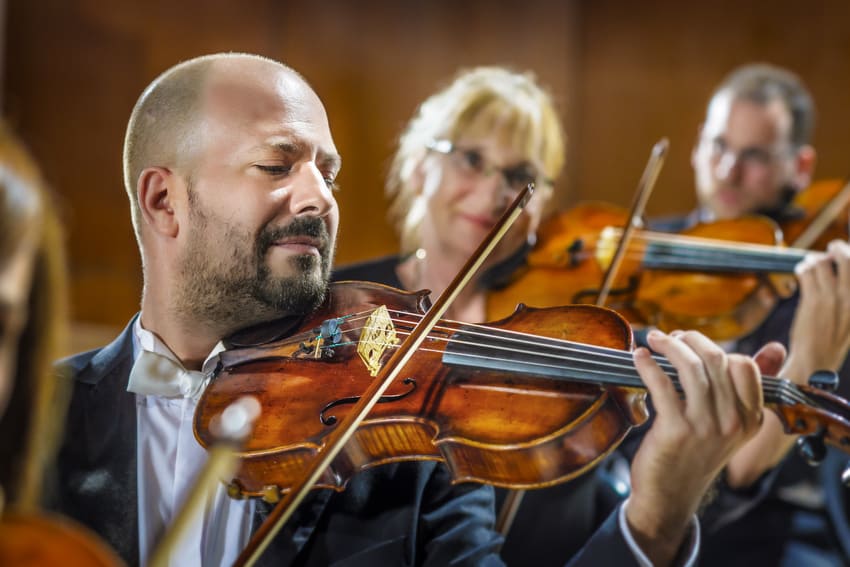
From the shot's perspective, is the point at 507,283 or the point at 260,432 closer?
the point at 260,432

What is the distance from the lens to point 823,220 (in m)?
1.55

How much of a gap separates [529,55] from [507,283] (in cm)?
155

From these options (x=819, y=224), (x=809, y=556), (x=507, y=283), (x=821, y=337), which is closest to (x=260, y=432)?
(x=507, y=283)

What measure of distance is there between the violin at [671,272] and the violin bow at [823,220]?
0.15 meters

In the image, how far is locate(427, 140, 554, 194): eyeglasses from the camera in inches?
43.1

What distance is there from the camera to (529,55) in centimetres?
252

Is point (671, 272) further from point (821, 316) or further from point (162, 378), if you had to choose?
point (162, 378)

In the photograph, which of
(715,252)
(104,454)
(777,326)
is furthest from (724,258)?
(104,454)

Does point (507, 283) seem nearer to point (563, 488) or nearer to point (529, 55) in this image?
point (563, 488)

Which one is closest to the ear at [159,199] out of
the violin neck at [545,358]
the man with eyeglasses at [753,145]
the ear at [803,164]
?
the violin neck at [545,358]

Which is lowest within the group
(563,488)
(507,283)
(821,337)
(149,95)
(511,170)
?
(563,488)

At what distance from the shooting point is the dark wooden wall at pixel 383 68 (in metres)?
1.11

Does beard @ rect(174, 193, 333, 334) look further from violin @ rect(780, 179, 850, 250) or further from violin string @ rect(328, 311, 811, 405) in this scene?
violin @ rect(780, 179, 850, 250)

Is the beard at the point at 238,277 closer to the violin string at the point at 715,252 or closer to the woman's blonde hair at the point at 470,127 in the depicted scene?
the woman's blonde hair at the point at 470,127
